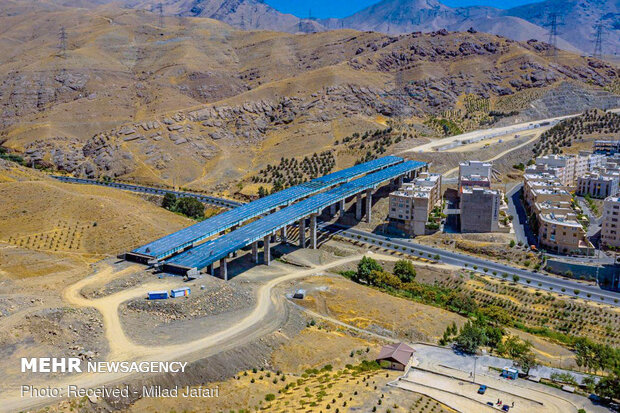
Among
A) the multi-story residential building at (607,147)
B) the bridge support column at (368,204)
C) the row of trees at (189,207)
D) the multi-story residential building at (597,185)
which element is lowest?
the row of trees at (189,207)

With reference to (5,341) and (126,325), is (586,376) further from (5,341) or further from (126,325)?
(5,341)

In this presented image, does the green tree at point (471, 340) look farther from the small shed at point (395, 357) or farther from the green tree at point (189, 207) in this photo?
the green tree at point (189, 207)

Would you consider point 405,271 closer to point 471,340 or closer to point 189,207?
point 471,340

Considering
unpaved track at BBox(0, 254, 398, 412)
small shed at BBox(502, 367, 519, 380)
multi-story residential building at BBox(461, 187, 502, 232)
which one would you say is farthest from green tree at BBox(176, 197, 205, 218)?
small shed at BBox(502, 367, 519, 380)

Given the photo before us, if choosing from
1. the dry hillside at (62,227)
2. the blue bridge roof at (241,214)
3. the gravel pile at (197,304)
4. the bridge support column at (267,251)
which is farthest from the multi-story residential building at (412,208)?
the gravel pile at (197,304)

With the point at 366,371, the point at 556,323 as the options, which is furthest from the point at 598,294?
the point at 366,371

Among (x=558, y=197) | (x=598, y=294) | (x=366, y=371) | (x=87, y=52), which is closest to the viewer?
(x=366, y=371)

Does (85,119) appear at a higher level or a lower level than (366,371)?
higher
